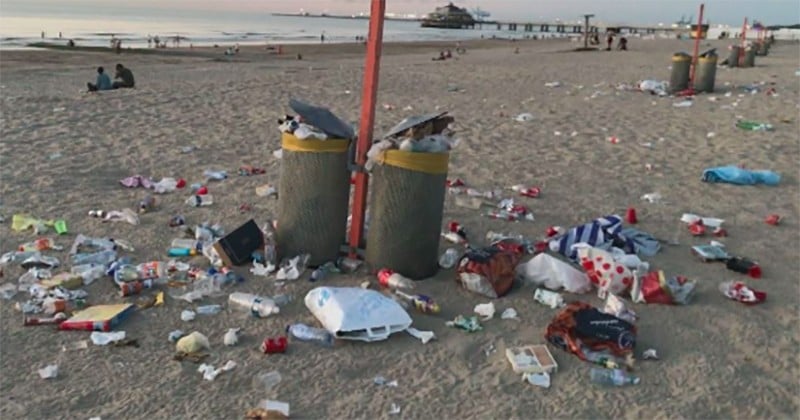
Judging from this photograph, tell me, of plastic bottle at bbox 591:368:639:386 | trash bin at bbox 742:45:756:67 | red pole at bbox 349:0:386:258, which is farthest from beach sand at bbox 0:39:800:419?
trash bin at bbox 742:45:756:67

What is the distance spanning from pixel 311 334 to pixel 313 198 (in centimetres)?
101

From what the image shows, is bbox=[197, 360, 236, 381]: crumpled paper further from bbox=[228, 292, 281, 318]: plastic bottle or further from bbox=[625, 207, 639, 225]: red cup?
bbox=[625, 207, 639, 225]: red cup

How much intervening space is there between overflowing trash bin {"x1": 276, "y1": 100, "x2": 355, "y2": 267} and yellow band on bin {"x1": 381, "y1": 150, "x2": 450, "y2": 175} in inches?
14.1

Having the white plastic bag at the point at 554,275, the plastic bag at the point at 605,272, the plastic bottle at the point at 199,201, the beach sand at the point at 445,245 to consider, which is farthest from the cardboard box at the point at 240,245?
the plastic bag at the point at 605,272

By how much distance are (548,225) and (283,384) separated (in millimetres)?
3047

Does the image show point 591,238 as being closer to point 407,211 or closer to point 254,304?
point 407,211

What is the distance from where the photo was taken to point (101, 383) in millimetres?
3061

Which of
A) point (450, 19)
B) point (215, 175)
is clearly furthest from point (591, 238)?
point (450, 19)

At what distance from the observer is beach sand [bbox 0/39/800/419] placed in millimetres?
3039

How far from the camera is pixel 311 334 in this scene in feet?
11.6

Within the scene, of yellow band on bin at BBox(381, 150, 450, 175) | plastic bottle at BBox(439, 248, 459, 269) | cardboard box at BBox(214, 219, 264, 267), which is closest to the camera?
yellow band on bin at BBox(381, 150, 450, 175)

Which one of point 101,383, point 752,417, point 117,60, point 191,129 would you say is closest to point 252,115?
point 191,129

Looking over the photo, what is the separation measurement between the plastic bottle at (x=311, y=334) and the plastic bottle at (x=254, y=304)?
229 millimetres

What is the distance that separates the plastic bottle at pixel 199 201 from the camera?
577 cm
